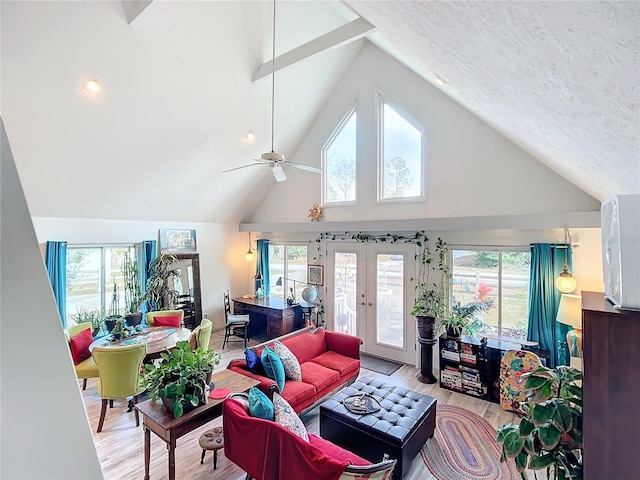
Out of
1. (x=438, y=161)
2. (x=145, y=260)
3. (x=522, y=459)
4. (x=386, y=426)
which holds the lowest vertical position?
(x=386, y=426)

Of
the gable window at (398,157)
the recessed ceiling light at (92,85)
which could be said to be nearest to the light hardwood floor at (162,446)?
the gable window at (398,157)

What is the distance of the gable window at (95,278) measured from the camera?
525cm

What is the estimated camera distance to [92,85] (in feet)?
11.8

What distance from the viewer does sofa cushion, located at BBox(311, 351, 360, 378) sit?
4379 millimetres

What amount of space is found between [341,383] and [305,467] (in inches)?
85.8

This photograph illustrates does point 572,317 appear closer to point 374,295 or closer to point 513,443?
point 513,443

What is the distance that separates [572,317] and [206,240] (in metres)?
6.35

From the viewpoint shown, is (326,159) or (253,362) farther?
(326,159)

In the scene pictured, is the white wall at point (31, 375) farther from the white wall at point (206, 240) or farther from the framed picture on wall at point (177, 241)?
the framed picture on wall at point (177, 241)

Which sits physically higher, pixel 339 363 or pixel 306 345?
pixel 306 345

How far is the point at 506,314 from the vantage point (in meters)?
4.66

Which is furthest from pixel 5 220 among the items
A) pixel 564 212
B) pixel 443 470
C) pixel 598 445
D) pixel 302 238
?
pixel 302 238

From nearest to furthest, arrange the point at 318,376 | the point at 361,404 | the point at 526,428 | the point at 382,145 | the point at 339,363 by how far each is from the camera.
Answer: the point at 526,428 → the point at 361,404 → the point at 318,376 → the point at 339,363 → the point at 382,145

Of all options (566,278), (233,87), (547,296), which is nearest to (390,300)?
(547,296)
